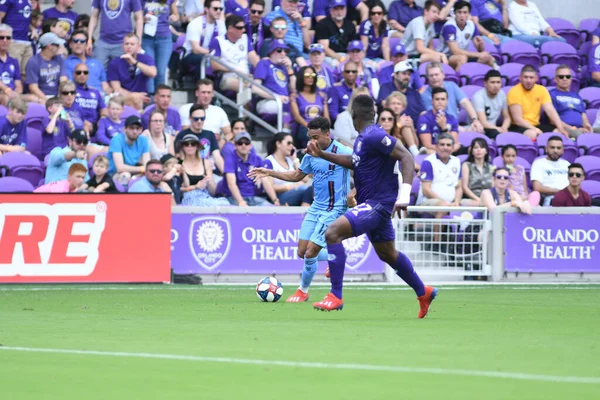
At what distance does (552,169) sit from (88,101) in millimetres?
8165

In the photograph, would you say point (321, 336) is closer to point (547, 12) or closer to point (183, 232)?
point (183, 232)

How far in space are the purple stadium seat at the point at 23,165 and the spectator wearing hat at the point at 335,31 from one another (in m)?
7.10

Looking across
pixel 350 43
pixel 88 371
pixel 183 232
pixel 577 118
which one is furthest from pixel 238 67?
pixel 88 371

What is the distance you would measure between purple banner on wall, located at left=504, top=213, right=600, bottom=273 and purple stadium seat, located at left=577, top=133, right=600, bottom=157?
3979 mm

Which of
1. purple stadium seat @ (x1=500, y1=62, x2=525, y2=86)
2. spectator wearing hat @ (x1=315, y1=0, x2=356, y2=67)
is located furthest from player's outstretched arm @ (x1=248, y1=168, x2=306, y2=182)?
purple stadium seat @ (x1=500, y1=62, x2=525, y2=86)

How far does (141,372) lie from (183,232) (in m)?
10.8

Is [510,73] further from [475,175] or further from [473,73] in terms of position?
[475,175]

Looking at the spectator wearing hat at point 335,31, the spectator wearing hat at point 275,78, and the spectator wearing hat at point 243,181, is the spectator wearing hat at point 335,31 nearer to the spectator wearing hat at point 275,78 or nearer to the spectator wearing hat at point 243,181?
the spectator wearing hat at point 275,78

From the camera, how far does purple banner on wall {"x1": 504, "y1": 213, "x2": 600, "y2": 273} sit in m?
18.3

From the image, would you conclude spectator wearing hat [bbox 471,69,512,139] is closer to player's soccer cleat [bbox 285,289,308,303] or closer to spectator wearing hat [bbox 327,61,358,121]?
spectator wearing hat [bbox 327,61,358,121]

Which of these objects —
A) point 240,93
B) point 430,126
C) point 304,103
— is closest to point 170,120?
point 240,93

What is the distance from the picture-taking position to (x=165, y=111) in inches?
760

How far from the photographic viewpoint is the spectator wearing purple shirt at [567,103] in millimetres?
23125

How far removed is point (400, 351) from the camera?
24.9ft
